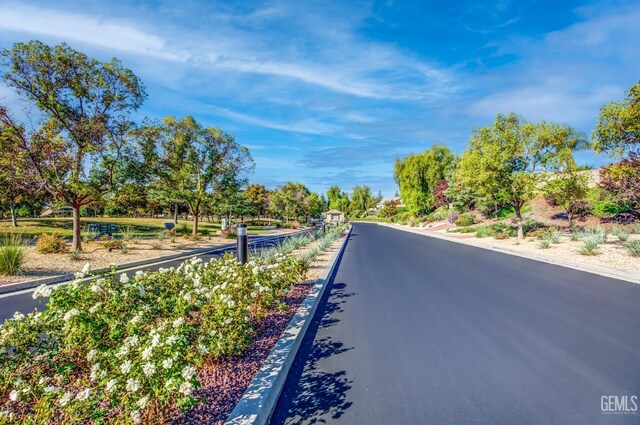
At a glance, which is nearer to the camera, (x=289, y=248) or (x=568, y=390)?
(x=568, y=390)

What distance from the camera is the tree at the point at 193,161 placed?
17609 mm

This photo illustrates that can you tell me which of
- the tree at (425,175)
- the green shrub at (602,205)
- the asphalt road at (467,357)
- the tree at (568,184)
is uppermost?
the tree at (425,175)

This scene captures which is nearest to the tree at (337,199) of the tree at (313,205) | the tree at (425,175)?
the tree at (313,205)

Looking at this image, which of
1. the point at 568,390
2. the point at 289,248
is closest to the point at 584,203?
the point at 289,248

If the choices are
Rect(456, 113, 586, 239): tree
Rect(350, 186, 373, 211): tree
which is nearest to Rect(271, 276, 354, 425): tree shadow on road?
Rect(456, 113, 586, 239): tree

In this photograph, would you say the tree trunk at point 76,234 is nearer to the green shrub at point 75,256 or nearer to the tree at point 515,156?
the green shrub at point 75,256

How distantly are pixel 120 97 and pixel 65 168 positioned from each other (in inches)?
141

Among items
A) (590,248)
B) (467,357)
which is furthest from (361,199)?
(467,357)

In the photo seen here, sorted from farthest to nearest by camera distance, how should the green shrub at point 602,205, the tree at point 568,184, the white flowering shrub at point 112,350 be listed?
the green shrub at point 602,205 → the tree at point 568,184 → the white flowering shrub at point 112,350

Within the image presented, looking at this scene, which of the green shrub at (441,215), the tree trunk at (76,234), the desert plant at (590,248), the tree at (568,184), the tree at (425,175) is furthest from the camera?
the tree at (425,175)

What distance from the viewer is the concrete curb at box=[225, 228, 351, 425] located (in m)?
2.32

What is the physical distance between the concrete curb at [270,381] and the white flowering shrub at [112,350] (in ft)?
1.32

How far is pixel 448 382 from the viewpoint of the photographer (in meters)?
3.01

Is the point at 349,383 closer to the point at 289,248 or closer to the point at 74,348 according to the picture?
the point at 74,348
